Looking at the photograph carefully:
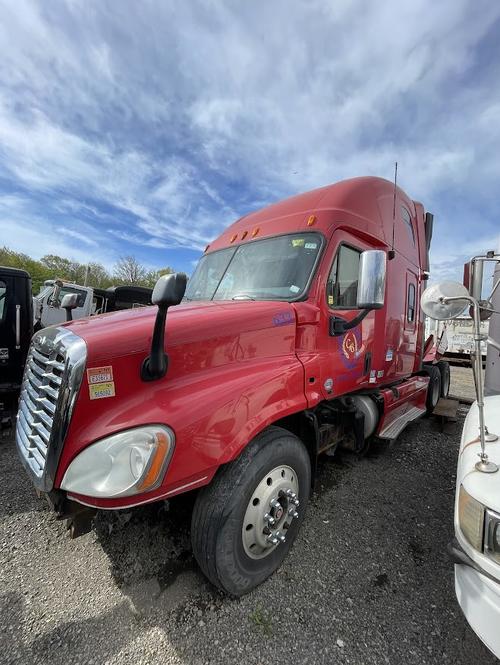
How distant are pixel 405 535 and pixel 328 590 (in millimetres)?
932

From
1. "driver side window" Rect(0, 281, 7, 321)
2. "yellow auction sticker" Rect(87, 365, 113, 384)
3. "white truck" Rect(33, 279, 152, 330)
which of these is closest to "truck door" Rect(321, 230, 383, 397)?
"yellow auction sticker" Rect(87, 365, 113, 384)

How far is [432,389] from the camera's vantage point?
20.0ft

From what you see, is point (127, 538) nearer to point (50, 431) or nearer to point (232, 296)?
point (50, 431)

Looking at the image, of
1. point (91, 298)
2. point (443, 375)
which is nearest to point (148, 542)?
point (443, 375)

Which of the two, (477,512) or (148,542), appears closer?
(477,512)

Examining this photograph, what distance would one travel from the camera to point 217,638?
1.85 m

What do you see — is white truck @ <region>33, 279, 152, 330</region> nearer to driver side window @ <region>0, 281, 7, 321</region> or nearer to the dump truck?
the dump truck

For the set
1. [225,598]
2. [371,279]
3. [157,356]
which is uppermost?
[371,279]

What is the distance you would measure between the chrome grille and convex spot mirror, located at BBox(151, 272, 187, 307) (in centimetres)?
Result: 50

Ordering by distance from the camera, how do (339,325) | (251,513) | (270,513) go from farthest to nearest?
1. (339,325)
2. (270,513)
3. (251,513)

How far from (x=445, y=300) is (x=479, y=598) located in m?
1.34

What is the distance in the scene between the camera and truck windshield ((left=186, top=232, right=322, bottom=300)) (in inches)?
107

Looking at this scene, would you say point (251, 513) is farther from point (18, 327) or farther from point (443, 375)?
point (443, 375)

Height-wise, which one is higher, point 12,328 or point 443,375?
point 12,328
